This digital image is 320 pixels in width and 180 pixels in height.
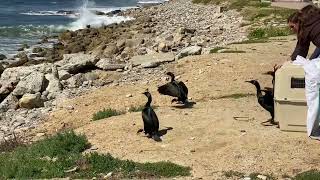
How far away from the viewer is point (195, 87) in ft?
51.5

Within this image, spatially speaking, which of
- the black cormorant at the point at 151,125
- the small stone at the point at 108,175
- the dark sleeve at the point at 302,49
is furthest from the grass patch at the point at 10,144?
the dark sleeve at the point at 302,49

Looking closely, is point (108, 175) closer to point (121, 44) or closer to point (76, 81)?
point (76, 81)

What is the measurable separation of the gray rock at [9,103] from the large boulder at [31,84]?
8.1 inches

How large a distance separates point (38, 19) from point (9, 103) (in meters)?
37.2

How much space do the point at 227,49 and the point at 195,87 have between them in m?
6.01

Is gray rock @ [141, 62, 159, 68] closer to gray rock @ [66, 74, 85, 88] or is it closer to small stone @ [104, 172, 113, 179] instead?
gray rock @ [66, 74, 85, 88]

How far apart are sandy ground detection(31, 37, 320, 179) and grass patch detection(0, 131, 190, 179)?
310 mm

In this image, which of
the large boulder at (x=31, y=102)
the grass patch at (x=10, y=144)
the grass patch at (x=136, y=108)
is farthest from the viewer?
the large boulder at (x=31, y=102)

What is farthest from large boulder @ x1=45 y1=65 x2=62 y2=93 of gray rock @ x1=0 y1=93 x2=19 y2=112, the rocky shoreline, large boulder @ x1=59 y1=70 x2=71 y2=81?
gray rock @ x1=0 y1=93 x2=19 y2=112

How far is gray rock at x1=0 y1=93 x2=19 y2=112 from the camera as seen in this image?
60.1 ft

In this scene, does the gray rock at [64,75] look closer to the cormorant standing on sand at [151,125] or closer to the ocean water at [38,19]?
the cormorant standing on sand at [151,125]

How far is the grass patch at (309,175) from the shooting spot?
8.75 meters

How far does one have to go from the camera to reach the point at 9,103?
61.1ft

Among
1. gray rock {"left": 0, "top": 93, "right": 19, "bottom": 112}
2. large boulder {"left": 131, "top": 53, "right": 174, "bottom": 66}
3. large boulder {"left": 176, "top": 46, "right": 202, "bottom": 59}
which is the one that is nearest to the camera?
gray rock {"left": 0, "top": 93, "right": 19, "bottom": 112}
